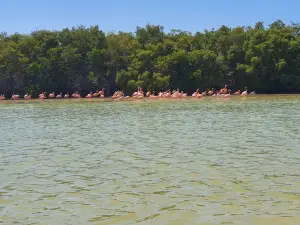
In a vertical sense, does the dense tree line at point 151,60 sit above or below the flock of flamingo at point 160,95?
above

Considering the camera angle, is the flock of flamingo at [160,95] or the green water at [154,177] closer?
the green water at [154,177]

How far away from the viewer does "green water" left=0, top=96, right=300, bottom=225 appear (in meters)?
7.46

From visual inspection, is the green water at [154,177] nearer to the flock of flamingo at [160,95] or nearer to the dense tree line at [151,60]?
the flock of flamingo at [160,95]

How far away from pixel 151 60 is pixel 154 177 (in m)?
37.1

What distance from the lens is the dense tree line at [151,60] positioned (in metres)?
44.9

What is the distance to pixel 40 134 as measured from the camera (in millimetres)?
18016

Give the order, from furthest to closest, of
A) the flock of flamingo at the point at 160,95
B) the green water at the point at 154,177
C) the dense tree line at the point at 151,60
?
the dense tree line at the point at 151,60, the flock of flamingo at the point at 160,95, the green water at the point at 154,177

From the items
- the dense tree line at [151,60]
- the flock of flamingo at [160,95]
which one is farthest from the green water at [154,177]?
the dense tree line at [151,60]

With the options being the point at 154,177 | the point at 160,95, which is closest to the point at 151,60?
the point at 160,95

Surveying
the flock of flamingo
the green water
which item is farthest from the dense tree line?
the green water

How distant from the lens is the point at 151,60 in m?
46.2

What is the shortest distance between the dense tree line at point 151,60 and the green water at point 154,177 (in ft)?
92.8

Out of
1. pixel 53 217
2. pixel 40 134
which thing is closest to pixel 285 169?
pixel 53 217

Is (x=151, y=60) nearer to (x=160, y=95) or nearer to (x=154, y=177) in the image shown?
(x=160, y=95)
